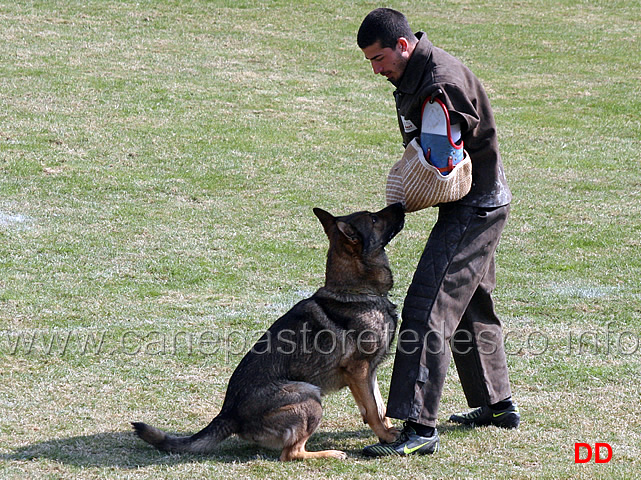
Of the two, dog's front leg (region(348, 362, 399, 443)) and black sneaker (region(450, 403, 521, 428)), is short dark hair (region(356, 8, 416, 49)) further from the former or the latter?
black sneaker (region(450, 403, 521, 428))

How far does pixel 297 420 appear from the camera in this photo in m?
4.80

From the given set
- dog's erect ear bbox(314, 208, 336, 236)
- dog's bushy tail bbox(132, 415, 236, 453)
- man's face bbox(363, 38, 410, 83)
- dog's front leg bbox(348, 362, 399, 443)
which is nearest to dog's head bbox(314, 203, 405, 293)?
dog's erect ear bbox(314, 208, 336, 236)

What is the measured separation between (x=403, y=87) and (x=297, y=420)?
193 centimetres

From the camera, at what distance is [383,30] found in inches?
180

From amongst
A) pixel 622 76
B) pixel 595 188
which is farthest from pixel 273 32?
pixel 595 188

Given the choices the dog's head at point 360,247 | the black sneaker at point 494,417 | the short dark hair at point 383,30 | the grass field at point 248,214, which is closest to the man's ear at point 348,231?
the dog's head at point 360,247

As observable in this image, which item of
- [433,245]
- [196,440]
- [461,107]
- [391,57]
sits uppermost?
[391,57]

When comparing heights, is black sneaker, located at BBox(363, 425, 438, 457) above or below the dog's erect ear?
below

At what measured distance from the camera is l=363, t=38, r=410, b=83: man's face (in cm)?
462

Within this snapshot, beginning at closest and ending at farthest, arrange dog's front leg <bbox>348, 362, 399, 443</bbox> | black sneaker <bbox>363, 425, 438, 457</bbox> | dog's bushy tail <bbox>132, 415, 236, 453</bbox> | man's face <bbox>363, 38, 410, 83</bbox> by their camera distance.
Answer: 1. man's face <bbox>363, 38, 410, 83</bbox>
2. dog's bushy tail <bbox>132, 415, 236, 453</bbox>
3. black sneaker <bbox>363, 425, 438, 457</bbox>
4. dog's front leg <bbox>348, 362, 399, 443</bbox>

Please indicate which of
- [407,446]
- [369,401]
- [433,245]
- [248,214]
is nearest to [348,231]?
[433,245]

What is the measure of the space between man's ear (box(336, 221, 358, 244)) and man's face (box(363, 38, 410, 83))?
3.09 ft

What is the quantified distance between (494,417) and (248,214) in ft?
18.5

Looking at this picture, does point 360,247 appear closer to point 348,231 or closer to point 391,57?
point 348,231
